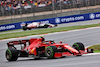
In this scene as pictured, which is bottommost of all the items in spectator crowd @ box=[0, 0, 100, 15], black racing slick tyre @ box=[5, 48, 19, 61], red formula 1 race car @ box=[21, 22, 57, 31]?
red formula 1 race car @ box=[21, 22, 57, 31]

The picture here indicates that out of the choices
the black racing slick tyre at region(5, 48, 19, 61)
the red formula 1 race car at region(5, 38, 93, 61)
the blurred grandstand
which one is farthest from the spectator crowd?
the black racing slick tyre at region(5, 48, 19, 61)

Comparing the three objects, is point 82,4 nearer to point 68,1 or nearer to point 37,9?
point 68,1

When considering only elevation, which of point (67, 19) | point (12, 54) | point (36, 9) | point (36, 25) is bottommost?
point (36, 25)

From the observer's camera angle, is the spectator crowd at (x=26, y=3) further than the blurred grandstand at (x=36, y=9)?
Yes

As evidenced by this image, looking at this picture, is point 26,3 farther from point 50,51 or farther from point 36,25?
point 50,51

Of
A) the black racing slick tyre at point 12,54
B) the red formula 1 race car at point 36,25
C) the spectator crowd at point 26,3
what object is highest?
the spectator crowd at point 26,3

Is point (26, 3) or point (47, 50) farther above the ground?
point (26, 3)

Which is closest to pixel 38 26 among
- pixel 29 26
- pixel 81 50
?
pixel 29 26

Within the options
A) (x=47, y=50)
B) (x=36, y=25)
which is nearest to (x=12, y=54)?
(x=47, y=50)

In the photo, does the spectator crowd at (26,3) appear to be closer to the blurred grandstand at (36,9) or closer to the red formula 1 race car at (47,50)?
the blurred grandstand at (36,9)

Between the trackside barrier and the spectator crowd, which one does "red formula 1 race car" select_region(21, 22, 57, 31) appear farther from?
the spectator crowd

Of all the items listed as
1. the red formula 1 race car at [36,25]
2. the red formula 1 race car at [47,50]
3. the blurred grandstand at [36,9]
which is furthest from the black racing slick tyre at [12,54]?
the blurred grandstand at [36,9]

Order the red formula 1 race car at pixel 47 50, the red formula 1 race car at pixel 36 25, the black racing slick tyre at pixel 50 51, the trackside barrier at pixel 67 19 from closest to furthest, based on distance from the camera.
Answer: the black racing slick tyre at pixel 50 51
the red formula 1 race car at pixel 47 50
the red formula 1 race car at pixel 36 25
the trackside barrier at pixel 67 19

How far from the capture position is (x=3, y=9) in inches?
1617
